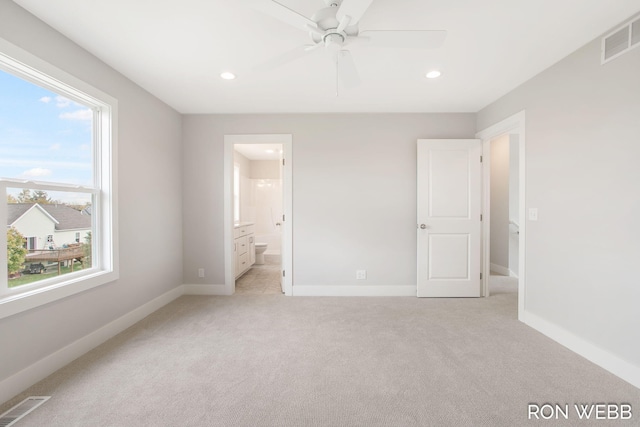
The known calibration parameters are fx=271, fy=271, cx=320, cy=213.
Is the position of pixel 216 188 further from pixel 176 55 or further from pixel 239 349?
pixel 239 349

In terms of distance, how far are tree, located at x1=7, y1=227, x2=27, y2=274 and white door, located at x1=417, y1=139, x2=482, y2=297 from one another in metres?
3.72

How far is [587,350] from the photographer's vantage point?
6.96 feet

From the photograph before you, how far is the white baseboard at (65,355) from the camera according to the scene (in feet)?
5.53

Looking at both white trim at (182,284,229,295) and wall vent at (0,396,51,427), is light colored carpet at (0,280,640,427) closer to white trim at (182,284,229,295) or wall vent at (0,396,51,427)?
wall vent at (0,396,51,427)

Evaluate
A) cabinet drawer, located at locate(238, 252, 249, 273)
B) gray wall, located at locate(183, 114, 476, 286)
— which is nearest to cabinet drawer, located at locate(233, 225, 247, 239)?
cabinet drawer, located at locate(238, 252, 249, 273)

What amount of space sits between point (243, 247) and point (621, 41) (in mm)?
4734

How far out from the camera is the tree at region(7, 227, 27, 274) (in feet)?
5.73

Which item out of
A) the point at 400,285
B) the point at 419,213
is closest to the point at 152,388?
the point at 400,285

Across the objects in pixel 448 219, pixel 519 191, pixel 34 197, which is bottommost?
pixel 448 219

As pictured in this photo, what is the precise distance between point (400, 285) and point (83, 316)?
335cm

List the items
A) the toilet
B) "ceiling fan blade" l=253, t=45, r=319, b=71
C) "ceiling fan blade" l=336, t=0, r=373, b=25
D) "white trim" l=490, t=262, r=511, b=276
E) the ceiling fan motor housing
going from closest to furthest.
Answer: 1. "ceiling fan blade" l=336, t=0, r=373, b=25
2. the ceiling fan motor housing
3. "ceiling fan blade" l=253, t=45, r=319, b=71
4. "white trim" l=490, t=262, r=511, b=276
5. the toilet

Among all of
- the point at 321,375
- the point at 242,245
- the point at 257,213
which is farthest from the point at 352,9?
the point at 257,213

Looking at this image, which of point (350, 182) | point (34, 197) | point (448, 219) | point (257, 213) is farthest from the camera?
point (257, 213)

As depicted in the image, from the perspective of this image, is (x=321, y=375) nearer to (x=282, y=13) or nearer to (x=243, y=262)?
(x=282, y=13)
